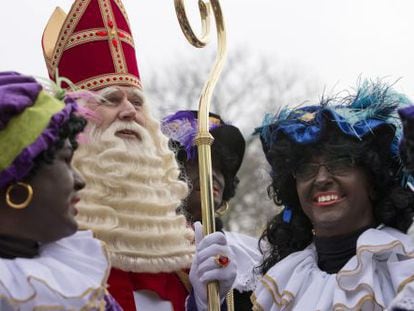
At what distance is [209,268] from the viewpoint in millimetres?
4062

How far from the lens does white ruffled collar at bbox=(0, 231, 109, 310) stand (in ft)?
9.25

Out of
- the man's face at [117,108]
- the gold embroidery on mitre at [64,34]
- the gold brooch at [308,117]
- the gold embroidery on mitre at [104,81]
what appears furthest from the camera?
the gold embroidery on mitre at [64,34]

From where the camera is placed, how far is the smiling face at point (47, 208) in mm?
2980

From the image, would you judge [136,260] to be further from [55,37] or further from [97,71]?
[55,37]

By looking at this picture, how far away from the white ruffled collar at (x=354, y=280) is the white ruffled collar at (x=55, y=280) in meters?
1.17

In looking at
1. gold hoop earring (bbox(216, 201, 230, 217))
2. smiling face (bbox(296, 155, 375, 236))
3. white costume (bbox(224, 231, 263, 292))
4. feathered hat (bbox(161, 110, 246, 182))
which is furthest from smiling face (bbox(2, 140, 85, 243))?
gold hoop earring (bbox(216, 201, 230, 217))

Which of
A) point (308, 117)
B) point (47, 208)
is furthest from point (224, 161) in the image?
point (47, 208)

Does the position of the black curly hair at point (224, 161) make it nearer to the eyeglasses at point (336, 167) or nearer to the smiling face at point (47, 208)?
the eyeglasses at point (336, 167)

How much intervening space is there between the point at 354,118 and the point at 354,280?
757mm

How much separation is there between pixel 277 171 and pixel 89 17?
1270 mm

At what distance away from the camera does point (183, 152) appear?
5262 mm

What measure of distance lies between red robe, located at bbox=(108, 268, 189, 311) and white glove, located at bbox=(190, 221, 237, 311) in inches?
3.3

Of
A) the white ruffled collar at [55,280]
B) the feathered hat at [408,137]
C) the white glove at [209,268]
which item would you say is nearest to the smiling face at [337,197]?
the white glove at [209,268]

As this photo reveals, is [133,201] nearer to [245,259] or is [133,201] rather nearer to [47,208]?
[47,208]
